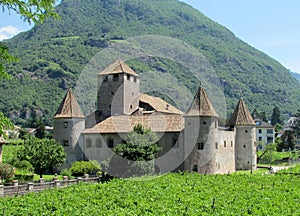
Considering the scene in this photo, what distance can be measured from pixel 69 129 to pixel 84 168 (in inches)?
251

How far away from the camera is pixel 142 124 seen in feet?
157

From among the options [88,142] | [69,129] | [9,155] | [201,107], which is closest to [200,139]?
[201,107]

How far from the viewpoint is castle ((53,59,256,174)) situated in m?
44.6

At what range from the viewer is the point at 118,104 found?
54375mm

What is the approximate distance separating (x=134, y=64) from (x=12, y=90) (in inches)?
1919

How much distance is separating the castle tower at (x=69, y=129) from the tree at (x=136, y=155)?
737 centimetres

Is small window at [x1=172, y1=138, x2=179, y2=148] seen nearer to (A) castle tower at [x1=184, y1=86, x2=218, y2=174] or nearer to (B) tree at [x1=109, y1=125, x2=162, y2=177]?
(A) castle tower at [x1=184, y1=86, x2=218, y2=174]

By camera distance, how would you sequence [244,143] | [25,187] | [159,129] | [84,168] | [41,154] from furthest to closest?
1. [244,143]
2. [159,129]
3. [84,168]
4. [41,154]
5. [25,187]

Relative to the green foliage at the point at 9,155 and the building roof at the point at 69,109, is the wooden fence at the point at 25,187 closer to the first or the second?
the green foliage at the point at 9,155

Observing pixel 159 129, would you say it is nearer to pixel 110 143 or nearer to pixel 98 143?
pixel 110 143

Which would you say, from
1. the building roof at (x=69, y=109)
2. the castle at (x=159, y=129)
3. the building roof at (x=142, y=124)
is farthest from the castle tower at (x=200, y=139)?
the building roof at (x=69, y=109)

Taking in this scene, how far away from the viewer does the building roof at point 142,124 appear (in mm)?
46906

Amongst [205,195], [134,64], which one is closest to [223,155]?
[205,195]

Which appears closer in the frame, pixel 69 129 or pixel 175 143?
pixel 175 143
